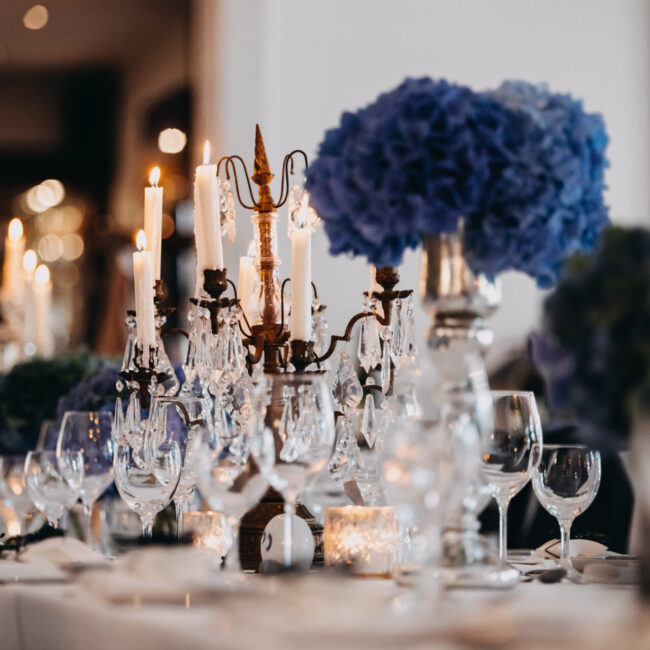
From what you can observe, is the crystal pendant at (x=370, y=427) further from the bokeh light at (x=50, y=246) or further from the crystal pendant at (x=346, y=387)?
the bokeh light at (x=50, y=246)

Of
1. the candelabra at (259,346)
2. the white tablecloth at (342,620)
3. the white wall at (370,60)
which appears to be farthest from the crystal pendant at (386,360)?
the white wall at (370,60)

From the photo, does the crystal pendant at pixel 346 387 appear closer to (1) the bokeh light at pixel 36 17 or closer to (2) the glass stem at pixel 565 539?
(2) the glass stem at pixel 565 539

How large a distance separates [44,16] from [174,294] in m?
1.92

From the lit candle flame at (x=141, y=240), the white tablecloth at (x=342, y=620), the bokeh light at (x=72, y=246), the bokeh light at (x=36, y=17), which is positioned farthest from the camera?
the bokeh light at (x=72, y=246)

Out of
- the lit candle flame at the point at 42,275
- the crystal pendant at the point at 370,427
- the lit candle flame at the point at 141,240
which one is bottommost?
the crystal pendant at the point at 370,427

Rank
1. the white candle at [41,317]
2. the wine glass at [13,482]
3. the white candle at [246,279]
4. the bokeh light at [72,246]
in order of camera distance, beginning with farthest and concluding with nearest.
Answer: the bokeh light at [72,246], the white candle at [41,317], the wine glass at [13,482], the white candle at [246,279]

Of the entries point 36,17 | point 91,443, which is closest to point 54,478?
point 91,443

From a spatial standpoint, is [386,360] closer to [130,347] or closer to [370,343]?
[370,343]

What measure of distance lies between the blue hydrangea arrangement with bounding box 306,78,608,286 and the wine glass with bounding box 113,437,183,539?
45 centimetres

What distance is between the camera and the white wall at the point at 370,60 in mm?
4051

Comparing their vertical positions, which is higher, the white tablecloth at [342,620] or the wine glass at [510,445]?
the wine glass at [510,445]

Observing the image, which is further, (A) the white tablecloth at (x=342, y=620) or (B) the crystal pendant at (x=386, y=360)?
(B) the crystal pendant at (x=386, y=360)

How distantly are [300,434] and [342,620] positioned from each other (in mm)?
318

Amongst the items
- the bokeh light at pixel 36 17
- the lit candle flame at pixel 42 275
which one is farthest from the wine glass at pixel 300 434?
the bokeh light at pixel 36 17
